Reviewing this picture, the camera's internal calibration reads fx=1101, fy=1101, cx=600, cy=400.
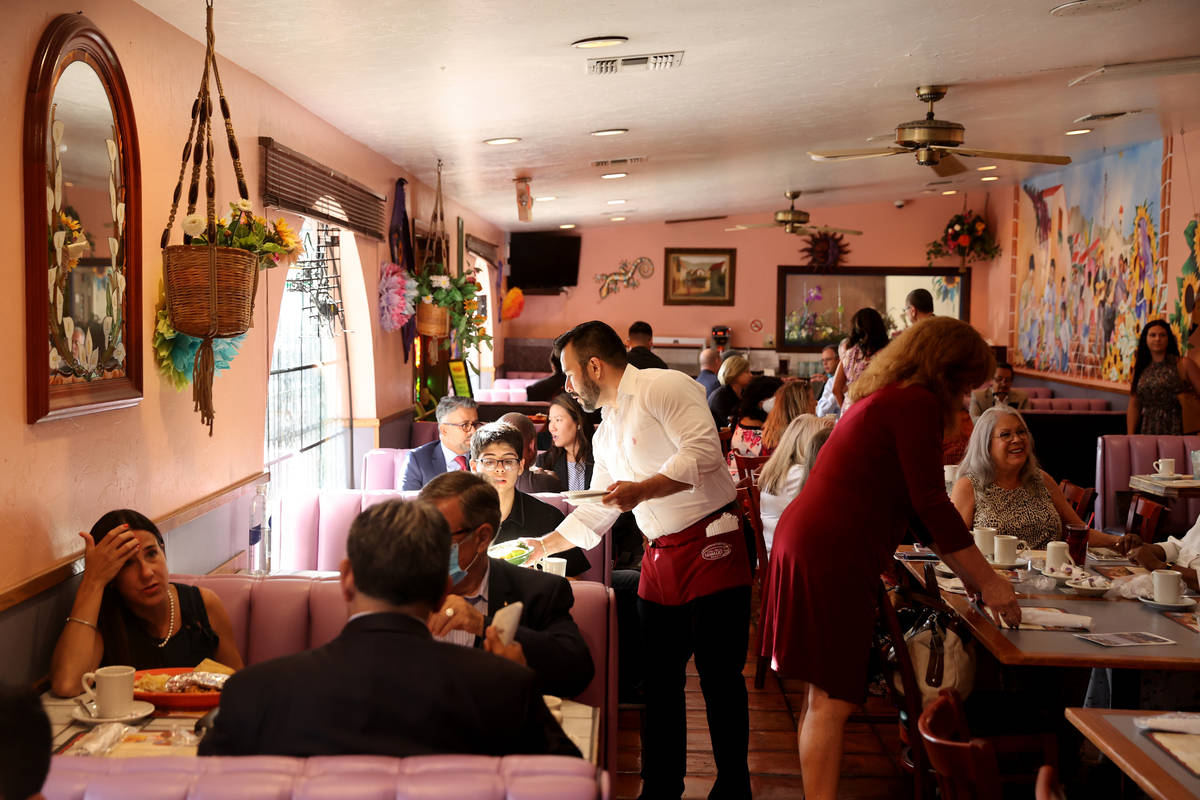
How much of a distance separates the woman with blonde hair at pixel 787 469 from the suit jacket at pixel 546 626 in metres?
2.50

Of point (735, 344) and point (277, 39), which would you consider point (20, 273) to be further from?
point (735, 344)

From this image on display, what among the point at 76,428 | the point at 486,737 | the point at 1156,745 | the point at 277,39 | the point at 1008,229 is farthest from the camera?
the point at 1008,229

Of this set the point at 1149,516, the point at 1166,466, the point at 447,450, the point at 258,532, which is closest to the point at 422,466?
the point at 447,450

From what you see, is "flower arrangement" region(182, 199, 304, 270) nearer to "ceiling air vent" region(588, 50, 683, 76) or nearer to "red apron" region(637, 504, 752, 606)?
"red apron" region(637, 504, 752, 606)

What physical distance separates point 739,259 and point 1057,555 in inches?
414

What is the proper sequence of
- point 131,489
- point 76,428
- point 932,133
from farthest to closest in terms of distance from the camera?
point 932,133 → point 131,489 → point 76,428

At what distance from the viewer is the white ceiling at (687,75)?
3.81 metres

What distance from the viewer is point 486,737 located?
1.65 meters

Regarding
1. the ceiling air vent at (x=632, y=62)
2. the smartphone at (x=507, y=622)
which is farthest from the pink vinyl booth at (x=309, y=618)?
the ceiling air vent at (x=632, y=62)

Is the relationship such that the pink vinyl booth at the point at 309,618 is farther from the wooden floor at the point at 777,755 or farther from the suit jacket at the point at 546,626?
the wooden floor at the point at 777,755

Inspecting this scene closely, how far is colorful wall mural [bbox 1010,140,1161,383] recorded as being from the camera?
9.10m

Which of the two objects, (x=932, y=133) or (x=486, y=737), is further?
(x=932, y=133)

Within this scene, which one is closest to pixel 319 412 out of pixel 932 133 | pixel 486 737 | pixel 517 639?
pixel 932 133

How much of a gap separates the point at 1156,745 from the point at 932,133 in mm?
4651
